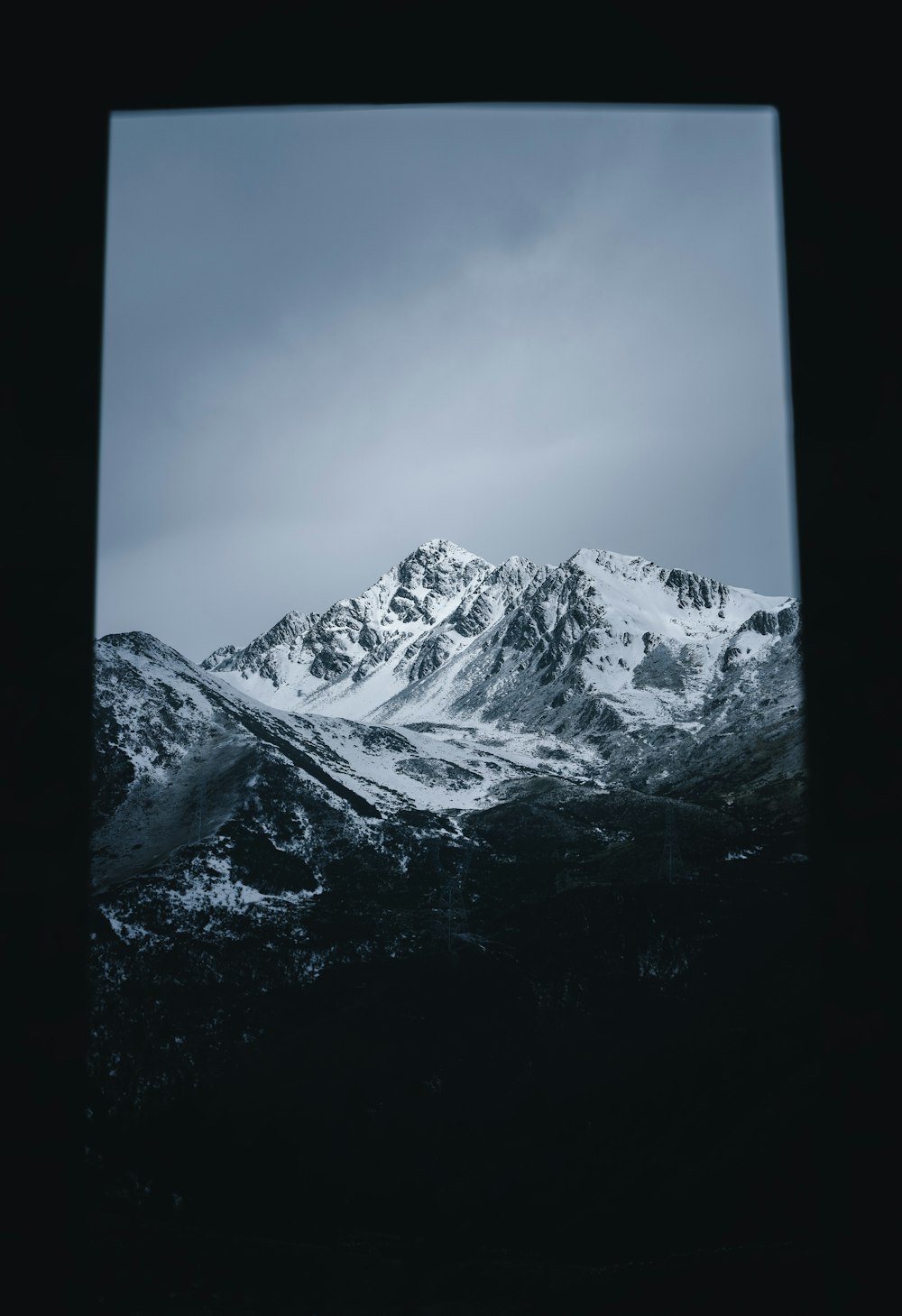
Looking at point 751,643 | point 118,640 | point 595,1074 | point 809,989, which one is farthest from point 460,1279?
point 751,643

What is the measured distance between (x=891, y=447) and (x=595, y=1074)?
6465cm

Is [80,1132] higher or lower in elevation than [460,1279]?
higher

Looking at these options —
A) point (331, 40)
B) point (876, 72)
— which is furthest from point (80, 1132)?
point (876, 72)

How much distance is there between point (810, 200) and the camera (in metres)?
2.60

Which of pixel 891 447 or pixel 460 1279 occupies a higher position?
pixel 891 447

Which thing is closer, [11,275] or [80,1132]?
[80,1132]

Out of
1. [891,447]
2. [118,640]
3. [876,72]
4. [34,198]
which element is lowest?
[891,447]

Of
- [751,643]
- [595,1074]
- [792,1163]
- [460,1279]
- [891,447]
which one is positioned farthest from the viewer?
[751,643]

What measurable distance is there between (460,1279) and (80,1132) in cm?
5061

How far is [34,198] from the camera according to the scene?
246cm

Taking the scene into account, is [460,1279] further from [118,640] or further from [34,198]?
[118,640]

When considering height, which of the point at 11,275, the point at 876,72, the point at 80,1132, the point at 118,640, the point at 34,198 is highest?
the point at 118,640

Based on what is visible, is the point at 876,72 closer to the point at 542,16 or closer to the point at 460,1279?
the point at 542,16

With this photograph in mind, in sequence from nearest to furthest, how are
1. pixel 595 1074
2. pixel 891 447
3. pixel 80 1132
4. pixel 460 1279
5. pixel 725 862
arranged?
pixel 80 1132 → pixel 891 447 → pixel 460 1279 → pixel 595 1074 → pixel 725 862
